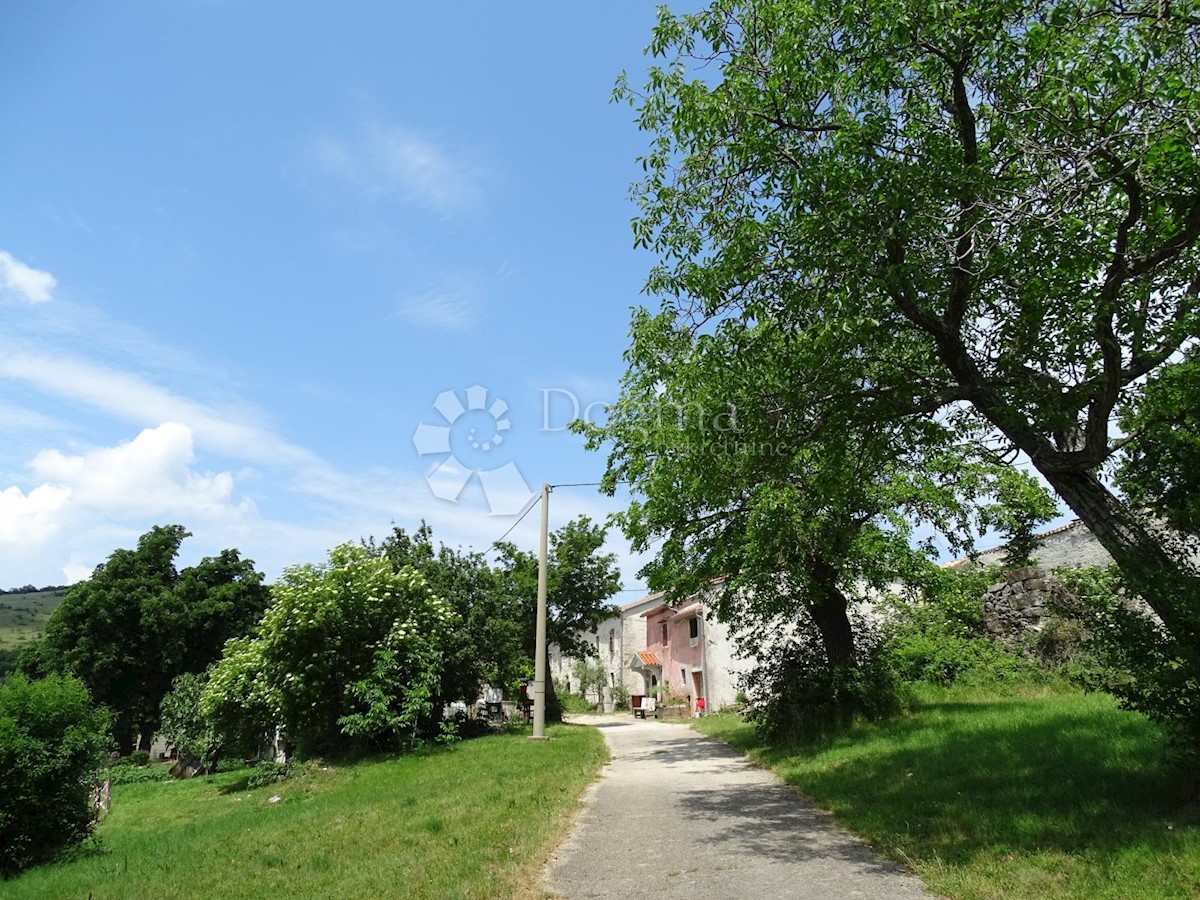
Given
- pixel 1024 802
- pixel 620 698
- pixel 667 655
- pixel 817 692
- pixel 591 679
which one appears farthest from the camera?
pixel 591 679

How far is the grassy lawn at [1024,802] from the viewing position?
5328 millimetres

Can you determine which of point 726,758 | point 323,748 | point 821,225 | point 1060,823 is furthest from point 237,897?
point 323,748

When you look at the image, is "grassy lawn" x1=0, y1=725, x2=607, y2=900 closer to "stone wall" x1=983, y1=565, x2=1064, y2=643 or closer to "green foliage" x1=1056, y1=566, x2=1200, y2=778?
"green foliage" x1=1056, y1=566, x2=1200, y2=778

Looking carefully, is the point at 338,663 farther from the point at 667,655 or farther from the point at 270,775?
the point at 667,655

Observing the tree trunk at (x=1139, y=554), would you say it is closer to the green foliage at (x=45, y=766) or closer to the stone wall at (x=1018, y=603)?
the green foliage at (x=45, y=766)

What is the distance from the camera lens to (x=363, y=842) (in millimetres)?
8367

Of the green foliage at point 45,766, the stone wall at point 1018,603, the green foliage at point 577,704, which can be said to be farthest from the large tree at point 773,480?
the green foliage at point 577,704

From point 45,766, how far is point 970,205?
40.1 ft

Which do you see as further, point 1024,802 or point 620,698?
point 620,698

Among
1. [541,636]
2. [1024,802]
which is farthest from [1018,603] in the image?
[1024,802]

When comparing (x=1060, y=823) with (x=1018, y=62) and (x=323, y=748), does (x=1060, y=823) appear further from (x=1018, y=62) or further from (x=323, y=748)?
(x=323, y=748)

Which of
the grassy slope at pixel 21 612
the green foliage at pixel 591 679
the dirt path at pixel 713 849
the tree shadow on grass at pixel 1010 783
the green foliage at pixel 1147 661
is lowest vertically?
the dirt path at pixel 713 849

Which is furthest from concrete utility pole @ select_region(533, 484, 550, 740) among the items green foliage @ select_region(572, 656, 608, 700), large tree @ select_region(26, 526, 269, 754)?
green foliage @ select_region(572, 656, 608, 700)

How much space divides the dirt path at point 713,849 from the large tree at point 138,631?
30890 millimetres
